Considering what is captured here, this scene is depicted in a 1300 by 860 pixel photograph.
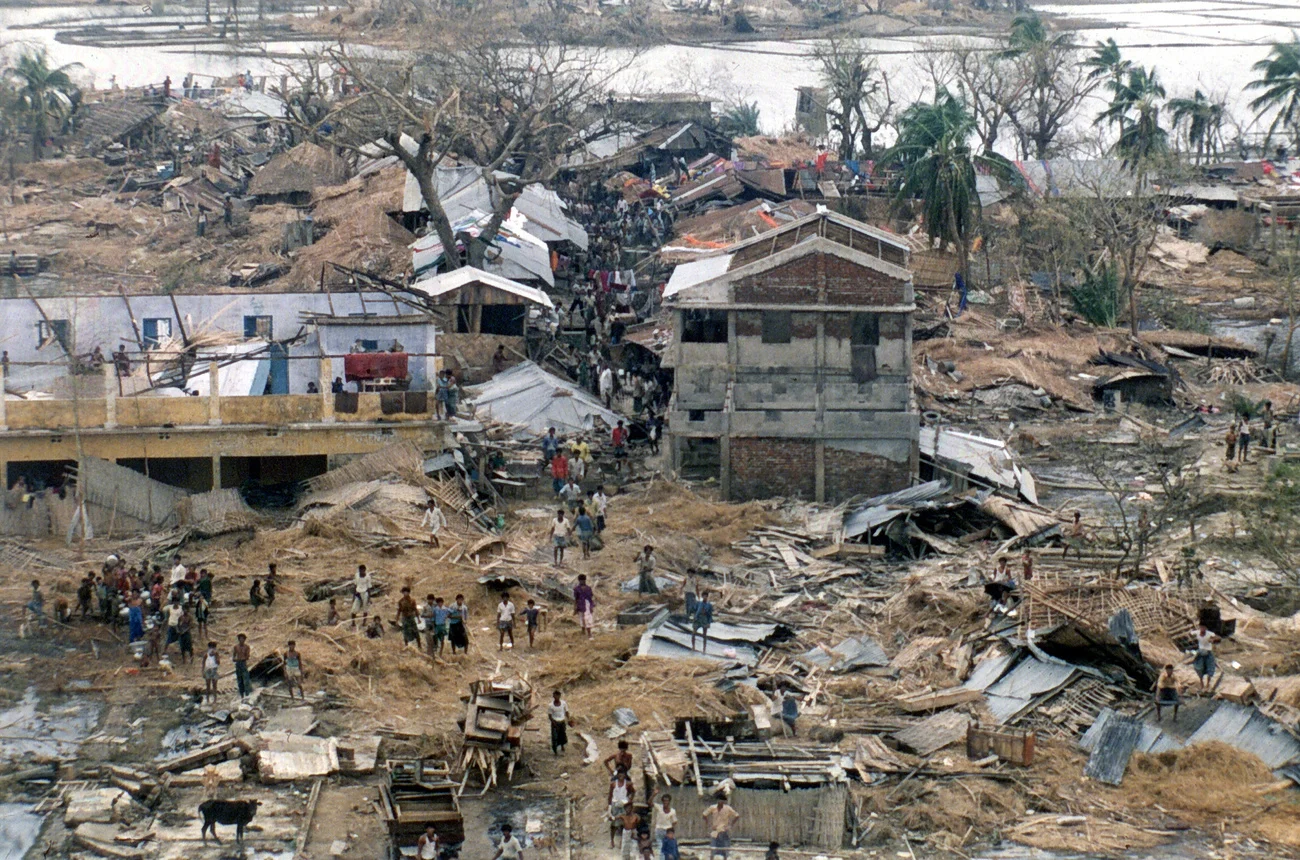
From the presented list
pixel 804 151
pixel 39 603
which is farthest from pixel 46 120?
pixel 39 603

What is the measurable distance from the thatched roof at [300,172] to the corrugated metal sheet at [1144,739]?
38.2 meters

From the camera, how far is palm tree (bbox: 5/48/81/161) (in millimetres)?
59938

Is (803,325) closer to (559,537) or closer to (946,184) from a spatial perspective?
(559,537)

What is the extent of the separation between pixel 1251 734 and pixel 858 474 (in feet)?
38.3

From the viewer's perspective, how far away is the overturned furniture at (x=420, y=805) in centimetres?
1667

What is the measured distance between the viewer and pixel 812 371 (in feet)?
97.7

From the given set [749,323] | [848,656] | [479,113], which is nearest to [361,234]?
[479,113]

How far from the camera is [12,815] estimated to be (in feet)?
58.4

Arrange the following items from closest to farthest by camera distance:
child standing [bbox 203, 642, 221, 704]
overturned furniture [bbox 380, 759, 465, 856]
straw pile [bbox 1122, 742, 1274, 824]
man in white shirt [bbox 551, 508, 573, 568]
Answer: overturned furniture [bbox 380, 759, 465, 856]
straw pile [bbox 1122, 742, 1274, 824]
child standing [bbox 203, 642, 221, 704]
man in white shirt [bbox 551, 508, 573, 568]

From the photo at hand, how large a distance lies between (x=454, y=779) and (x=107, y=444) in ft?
38.1

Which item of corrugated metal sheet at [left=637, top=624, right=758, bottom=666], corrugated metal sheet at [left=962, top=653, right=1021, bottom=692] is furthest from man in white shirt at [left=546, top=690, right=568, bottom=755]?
corrugated metal sheet at [left=962, top=653, right=1021, bottom=692]

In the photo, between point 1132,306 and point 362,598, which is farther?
point 1132,306

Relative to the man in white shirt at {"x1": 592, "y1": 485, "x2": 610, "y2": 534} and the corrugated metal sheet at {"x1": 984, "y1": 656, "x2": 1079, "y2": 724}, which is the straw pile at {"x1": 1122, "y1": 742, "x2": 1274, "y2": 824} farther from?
the man in white shirt at {"x1": 592, "y1": 485, "x2": 610, "y2": 534}

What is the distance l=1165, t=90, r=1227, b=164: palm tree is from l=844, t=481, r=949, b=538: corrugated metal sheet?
35.0 metres
